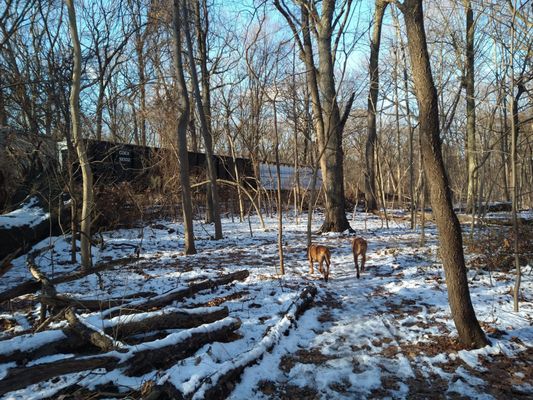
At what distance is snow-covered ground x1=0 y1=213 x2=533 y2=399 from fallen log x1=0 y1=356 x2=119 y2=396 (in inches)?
6.5

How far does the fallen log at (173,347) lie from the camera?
316cm

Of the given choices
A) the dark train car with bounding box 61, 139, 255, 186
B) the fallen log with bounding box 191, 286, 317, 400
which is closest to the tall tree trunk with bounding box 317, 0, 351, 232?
the dark train car with bounding box 61, 139, 255, 186

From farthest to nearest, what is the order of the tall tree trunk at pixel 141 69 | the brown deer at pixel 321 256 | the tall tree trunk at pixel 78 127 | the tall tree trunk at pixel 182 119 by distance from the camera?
the tall tree trunk at pixel 141 69 < the tall tree trunk at pixel 182 119 < the tall tree trunk at pixel 78 127 < the brown deer at pixel 321 256

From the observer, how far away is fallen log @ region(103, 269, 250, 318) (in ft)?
14.1

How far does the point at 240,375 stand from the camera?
11.0ft

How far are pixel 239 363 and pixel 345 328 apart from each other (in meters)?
1.73

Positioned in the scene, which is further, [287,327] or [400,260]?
[400,260]

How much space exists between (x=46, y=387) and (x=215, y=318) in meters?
1.79

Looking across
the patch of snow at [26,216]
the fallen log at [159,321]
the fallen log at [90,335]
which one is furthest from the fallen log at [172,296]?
the patch of snow at [26,216]

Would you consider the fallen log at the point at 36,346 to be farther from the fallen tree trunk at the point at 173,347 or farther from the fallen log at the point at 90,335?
the fallen tree trunk at the point at 173,347

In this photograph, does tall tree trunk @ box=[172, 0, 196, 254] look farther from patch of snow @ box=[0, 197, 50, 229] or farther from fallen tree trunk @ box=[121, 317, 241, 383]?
fallen tree trunk @ box=[121, 317, 241, 383]

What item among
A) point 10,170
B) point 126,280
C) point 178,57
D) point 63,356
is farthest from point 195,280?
Answer: point 10,170

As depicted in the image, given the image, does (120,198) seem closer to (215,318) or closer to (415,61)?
(215,318)

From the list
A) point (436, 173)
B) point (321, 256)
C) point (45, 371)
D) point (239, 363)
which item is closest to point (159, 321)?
point (239, 363)
